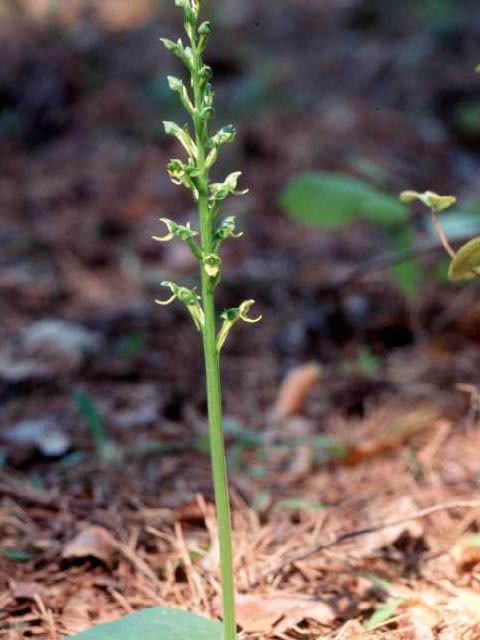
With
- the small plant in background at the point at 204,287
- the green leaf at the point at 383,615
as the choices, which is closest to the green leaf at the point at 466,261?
the small plant in background at the point at 204,287

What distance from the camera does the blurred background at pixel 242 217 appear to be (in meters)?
2.94

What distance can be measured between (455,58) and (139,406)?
4.95m

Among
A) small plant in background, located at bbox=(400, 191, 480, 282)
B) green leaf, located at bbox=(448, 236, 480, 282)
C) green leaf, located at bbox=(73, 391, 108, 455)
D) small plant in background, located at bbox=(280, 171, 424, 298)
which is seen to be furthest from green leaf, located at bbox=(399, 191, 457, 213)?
green leaf, located at bbox=(73, 391, 108, 455)

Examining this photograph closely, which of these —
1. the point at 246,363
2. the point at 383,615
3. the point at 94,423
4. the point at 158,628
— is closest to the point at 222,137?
the point at 158,628

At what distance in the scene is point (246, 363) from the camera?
3.30 metres

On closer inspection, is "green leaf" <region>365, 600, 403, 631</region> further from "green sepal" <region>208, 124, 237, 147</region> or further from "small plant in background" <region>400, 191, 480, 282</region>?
"green sepal" <region>208, 124, 237, 147</region>

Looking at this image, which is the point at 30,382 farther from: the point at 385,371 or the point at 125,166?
the point at 125,166

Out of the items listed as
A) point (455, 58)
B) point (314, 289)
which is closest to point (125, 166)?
point (314, 289)

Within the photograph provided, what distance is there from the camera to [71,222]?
4.38 metres

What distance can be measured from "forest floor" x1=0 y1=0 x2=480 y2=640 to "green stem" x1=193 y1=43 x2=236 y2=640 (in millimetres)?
257

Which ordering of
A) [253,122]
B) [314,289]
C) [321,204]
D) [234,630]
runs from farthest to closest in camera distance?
[253,122]
[314,289]
[321,204]
[234,630]

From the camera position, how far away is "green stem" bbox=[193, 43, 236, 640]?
142 centimetres

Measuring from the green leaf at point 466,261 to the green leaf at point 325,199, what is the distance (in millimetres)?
1282

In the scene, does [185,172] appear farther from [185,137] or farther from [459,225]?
[459,225]
